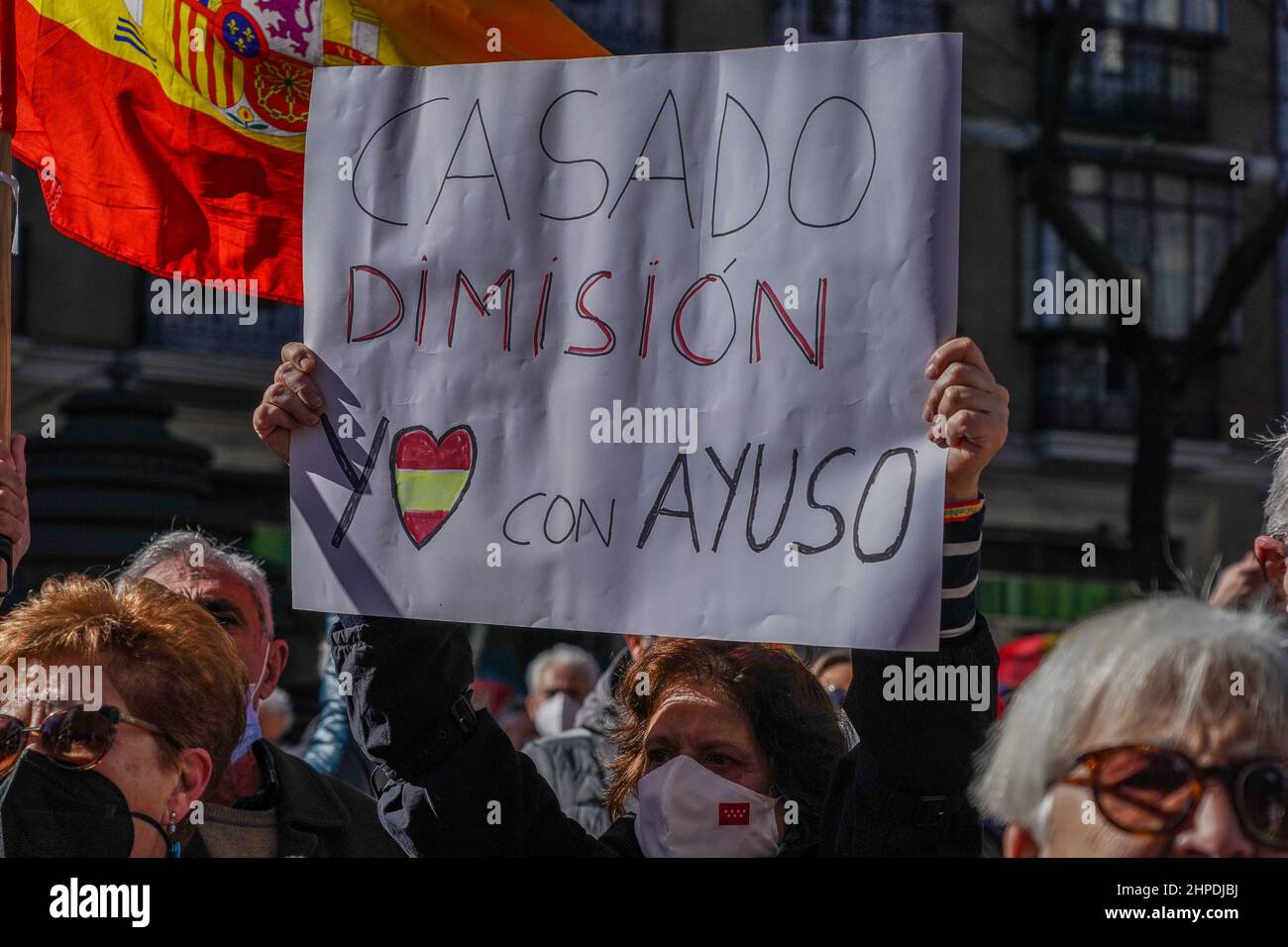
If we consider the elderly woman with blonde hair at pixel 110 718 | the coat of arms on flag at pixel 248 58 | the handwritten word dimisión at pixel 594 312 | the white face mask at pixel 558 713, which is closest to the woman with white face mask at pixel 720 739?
the handwritten word dimisión at pixel 594 312

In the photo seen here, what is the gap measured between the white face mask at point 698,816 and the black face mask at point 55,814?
31.5 inches

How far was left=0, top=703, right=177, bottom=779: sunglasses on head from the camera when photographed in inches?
95.3

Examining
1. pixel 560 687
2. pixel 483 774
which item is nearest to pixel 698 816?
pixel 483 774

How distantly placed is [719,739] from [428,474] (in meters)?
0.62

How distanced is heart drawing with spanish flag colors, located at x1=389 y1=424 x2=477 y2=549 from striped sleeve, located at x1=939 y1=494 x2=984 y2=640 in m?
0.72

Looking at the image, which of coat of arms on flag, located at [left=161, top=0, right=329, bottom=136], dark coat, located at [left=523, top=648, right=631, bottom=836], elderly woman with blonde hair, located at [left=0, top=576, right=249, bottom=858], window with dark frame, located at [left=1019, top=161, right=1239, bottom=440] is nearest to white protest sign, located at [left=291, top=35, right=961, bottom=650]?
elderly woman with blonde hair, located at [left=0, top=576, right=249, bottom=858]

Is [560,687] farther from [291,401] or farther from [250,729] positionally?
[291,401]

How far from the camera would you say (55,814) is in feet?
7.86

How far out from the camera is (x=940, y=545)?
2.43 m

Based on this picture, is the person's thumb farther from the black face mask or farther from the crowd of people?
the black face mask
